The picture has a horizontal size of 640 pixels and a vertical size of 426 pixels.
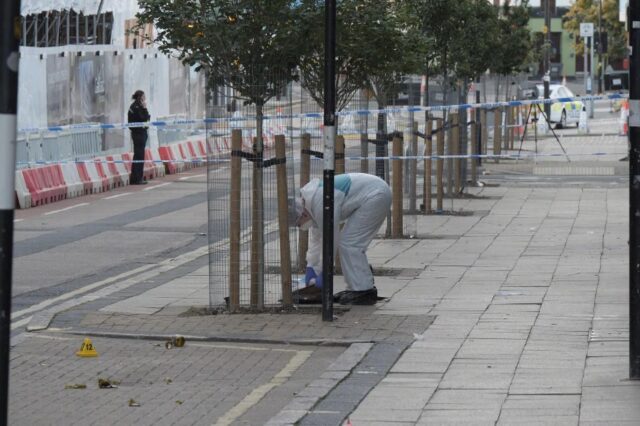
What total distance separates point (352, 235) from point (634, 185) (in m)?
4.15

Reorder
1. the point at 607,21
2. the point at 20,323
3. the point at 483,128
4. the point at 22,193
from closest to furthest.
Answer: the point at 20,323, the point at 22,193, the point at 483,128, the point at 607,21

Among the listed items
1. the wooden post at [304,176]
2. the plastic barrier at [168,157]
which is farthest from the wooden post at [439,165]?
the plastic barrier at [168,157]

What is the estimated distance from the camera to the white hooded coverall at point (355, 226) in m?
12.8

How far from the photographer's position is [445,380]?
930 cm

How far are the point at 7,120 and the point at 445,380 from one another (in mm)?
4979

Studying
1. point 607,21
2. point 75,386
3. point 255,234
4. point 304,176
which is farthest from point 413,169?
point 607,21

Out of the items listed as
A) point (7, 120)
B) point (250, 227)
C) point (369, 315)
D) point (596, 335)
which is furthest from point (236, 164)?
point (7, 120)

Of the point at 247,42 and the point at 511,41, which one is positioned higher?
the point at 511,41

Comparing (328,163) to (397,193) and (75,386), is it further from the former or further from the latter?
(397,193)

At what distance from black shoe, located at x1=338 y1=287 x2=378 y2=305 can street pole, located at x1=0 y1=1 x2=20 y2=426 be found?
7.92 meters

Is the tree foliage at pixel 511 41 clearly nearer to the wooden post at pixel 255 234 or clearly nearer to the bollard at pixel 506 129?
the bollard at pixel 506 129

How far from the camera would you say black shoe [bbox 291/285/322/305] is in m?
12.8

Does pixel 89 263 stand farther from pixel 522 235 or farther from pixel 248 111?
pixel 522 235

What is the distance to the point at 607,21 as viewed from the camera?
2810 inches
